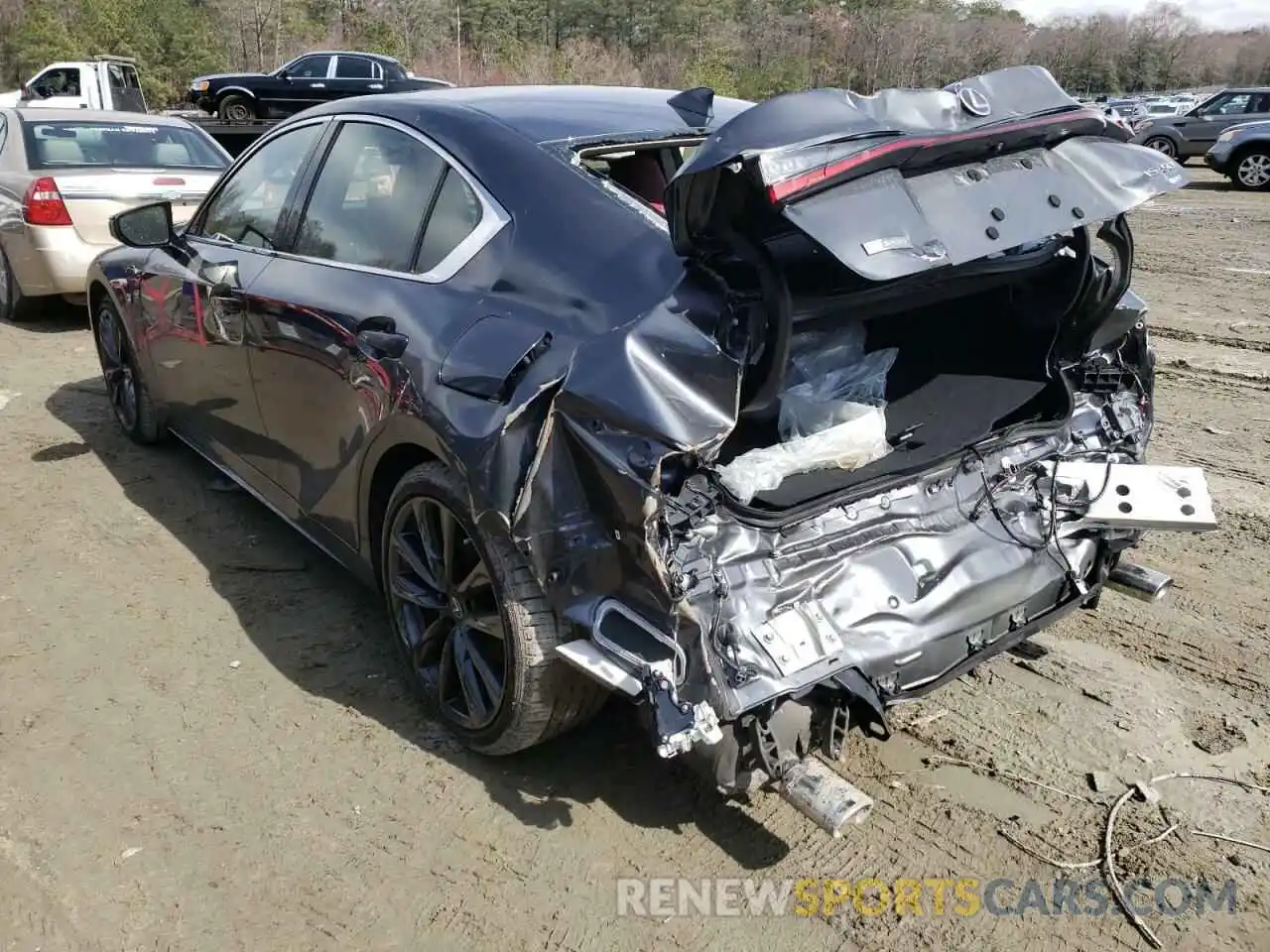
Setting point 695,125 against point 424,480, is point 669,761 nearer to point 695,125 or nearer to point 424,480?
point 424,480

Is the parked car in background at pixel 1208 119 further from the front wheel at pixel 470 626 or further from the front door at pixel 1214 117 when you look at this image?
the front wheel at pixel 470 626

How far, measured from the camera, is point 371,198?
3.23 metres

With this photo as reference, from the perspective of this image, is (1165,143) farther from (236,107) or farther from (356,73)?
(236,107)

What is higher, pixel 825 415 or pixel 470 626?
pixel 825 415

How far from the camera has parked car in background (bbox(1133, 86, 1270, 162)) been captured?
1991 cm

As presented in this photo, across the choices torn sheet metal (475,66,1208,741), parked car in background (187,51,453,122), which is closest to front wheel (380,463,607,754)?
torn sheet metal (475,66,1208,741)

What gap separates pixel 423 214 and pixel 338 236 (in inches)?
18.3

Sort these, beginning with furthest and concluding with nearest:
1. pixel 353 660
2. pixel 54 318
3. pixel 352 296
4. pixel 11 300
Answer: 1. pixel 54 318
2. pixel 11 300
3. pixel 353 660
4. pixel 352 296

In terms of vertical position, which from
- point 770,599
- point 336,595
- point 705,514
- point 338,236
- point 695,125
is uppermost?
point 695,125

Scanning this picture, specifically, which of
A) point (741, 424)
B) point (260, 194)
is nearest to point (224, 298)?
point (260, 194)

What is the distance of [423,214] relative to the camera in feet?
9.78

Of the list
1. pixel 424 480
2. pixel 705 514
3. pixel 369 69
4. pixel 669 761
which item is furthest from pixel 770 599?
pixel 369 69

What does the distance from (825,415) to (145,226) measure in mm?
3074

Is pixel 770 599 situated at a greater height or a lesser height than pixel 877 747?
greater
